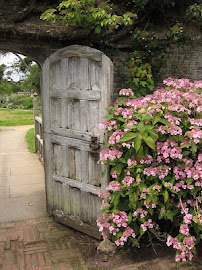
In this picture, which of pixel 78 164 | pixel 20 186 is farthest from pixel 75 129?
pixel 20 186

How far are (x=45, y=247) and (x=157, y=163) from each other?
6.12ft

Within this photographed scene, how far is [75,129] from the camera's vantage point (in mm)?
3785

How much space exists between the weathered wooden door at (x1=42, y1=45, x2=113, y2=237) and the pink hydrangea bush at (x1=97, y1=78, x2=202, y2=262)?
0.42m

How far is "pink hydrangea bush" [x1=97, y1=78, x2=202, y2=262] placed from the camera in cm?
289

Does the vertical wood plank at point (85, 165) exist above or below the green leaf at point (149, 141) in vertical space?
below

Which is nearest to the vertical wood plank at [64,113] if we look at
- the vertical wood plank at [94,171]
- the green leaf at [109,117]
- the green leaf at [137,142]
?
the vertical wood plank at [94,171]

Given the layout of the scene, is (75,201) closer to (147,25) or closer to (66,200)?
(66,200)

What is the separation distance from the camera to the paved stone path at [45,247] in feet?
11.0

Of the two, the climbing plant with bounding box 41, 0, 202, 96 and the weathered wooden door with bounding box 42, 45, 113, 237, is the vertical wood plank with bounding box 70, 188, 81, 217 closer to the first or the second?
the weathered wooden door with bounding box 42, 45, 113, 237

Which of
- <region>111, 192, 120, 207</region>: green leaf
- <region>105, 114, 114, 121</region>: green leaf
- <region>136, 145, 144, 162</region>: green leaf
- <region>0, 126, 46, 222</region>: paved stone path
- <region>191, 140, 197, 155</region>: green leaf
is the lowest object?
<region>0, 126, 46, 222</region>: paved stone path

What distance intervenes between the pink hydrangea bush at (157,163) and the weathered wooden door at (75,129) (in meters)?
0.42

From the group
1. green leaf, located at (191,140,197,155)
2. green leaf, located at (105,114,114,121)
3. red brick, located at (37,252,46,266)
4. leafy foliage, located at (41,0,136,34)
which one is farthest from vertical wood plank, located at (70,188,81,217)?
leafy foliage, located at (41,0,136,34)

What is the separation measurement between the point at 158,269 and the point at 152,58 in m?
2.89

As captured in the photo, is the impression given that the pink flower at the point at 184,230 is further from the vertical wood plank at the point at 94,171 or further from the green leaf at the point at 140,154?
the vertical wood plank at the point at 94,171
